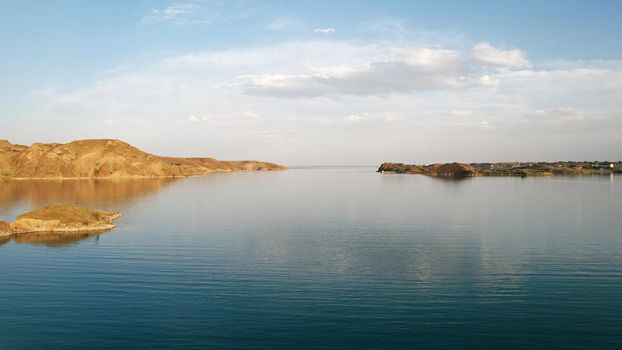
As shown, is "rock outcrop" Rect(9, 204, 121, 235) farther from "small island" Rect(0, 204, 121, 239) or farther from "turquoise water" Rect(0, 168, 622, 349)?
"turquoise water" Rect(0, 168, 622, 349)

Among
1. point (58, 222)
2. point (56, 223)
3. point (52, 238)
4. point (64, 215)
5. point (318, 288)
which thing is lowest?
point (318, 288)

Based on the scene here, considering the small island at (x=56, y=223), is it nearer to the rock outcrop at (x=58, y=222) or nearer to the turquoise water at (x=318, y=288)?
the rock outcrop at (x=58, y=222)

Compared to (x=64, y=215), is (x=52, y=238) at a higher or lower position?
lower

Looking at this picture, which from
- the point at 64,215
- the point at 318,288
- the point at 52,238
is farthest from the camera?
the point at 64,215

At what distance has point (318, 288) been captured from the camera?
38406 mm

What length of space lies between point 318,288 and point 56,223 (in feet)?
178

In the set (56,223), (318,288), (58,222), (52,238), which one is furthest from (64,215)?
(318,288)

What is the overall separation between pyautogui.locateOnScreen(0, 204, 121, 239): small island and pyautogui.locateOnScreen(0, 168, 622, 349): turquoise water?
14.1ft

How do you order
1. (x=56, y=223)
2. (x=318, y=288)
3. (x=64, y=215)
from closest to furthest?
(x=318, y=288) < (x=56, y=223) < (x=64, y=215)

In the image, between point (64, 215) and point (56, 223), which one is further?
point (64, 215)

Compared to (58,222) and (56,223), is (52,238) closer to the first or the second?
(56,223)

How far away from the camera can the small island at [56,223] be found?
2736 inches

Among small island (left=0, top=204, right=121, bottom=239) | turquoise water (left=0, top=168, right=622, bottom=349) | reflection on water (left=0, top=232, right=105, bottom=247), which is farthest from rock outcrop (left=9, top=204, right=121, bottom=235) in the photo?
turquoise water (left=0, top=168, right=622, bottom=349)

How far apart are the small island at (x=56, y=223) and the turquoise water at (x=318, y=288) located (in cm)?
429
